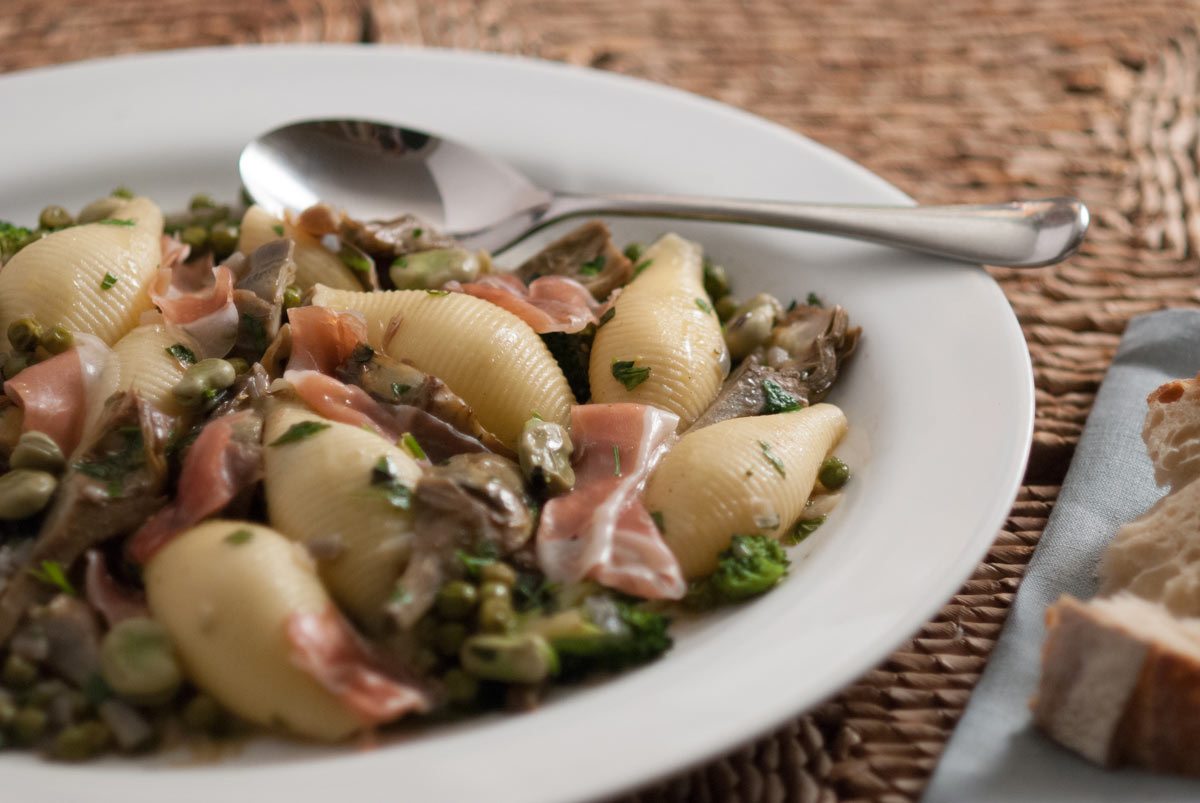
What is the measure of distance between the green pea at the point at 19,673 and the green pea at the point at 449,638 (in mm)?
868

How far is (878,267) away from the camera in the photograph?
3623mm

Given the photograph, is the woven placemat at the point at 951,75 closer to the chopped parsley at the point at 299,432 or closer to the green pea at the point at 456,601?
the green pea at the point at 456,601

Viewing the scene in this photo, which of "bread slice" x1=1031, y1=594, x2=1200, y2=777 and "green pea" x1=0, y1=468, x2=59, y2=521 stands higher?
"bread slice" x1=1031, y1=594, x2=1200, y2=777

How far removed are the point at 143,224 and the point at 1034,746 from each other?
297 cm

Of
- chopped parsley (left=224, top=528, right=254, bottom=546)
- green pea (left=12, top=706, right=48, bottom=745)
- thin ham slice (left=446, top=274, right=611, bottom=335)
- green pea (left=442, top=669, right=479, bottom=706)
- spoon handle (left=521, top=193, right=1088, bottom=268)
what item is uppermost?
spoon handle (left=521, top=193, right=1088, bottom=268)

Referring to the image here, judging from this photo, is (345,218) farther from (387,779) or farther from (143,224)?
(387,779)

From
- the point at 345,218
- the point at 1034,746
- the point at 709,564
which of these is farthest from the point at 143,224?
the point at 1034,746

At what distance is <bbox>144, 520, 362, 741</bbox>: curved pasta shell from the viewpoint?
234 centimetres

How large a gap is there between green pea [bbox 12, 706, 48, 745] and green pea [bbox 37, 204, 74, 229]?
1945 mm

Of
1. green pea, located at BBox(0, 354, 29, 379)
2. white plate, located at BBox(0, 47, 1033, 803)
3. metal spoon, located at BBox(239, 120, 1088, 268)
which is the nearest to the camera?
white plate, located at BBox(0, 47, 1033, 803)

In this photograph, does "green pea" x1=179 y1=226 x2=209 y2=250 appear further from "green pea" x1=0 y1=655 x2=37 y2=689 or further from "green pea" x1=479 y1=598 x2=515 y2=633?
"green pea" x1=479 y1=598 x2=515 y2=633

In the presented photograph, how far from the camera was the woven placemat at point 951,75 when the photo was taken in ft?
14.2

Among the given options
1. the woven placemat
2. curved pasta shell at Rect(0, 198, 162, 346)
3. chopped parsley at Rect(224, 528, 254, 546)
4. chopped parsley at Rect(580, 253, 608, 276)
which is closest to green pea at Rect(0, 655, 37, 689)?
chopped parsley at Rect(224, 528, 254, 546)

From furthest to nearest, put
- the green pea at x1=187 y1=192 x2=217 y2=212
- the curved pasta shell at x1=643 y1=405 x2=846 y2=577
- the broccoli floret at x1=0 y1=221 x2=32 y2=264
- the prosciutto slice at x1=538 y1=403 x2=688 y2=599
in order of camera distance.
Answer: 1. the green pea at x1=187 y1=192 x2=217 y2=212
2. the broccoli floret at x1=0 y1=221 x2=32 y2=264
3. the curved pasta shell at x1=643 y1=405 x2=846 y2=577
4. the prosciutto slice at x1=538 y1=403 x2=688 y2=599
